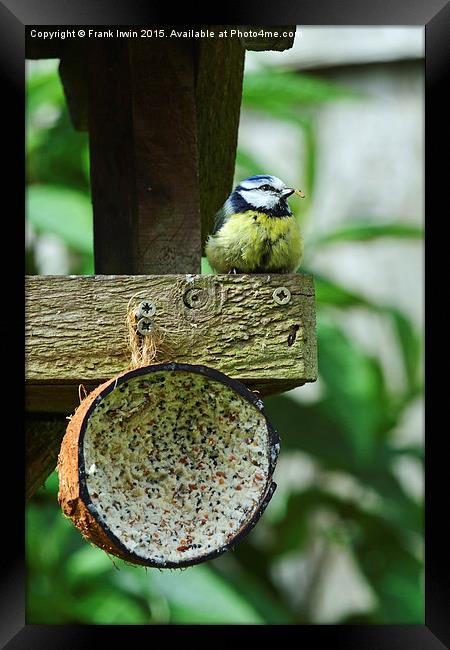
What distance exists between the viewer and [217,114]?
5.79ft

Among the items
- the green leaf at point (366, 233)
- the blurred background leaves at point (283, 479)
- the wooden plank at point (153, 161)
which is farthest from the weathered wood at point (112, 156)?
the green leaf at point (366, 233)

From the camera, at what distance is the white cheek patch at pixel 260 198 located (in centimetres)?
159

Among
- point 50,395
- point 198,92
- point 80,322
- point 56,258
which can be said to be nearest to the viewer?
point 80,322

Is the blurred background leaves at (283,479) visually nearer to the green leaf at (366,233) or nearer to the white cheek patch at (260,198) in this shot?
the green leaf at (366,233)

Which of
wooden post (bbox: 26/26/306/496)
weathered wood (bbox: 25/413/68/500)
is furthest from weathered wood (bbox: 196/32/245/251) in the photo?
weathered wood (bbox: 25/413/68/500)

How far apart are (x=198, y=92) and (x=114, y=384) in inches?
29.8

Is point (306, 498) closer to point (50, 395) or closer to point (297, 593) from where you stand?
point (297, 593)

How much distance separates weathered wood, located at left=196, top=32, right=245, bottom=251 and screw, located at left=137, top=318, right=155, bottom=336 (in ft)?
1.57

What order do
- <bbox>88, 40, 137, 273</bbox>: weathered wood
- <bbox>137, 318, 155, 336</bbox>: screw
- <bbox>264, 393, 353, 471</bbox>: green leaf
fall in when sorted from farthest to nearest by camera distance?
<bbox>264, 393, 353, 471</bbox>: green leaf, <bbox>88, 40, 137, 273</bbox>: weathered wood, <bbox>137, 318, 155, 336</bbox>: screw

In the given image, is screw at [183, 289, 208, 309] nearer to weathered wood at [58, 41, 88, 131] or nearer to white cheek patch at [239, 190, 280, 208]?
white cheek patch at [239, 190, 280, 208]

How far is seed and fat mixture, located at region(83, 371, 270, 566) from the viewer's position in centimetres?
115

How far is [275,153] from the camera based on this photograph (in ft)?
13.0

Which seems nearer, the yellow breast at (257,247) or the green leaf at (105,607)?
the yellow breast at (257,247)
